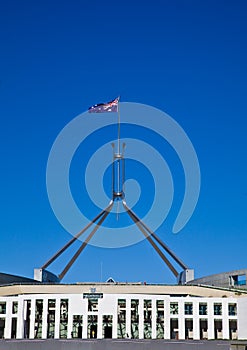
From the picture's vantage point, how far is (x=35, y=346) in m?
36.8

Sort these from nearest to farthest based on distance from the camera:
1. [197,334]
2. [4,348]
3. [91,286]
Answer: [4,348] < [197,334] < [91,286]

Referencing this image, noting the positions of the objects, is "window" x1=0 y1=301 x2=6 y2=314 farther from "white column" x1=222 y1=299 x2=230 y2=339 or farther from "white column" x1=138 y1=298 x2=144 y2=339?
"white column" x1=222 y1=299 x2=230 y2=339

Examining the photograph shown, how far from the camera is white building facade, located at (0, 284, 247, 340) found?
4156cm

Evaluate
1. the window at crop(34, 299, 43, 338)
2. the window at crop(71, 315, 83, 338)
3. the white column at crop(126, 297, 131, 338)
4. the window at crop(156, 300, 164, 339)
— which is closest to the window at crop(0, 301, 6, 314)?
the window at crop(34, 299, 43, 338)

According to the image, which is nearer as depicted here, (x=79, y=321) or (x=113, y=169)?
Result: (x=79, y=321)

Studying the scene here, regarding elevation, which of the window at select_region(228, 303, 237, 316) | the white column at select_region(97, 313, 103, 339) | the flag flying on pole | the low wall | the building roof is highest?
the flag flying on pole

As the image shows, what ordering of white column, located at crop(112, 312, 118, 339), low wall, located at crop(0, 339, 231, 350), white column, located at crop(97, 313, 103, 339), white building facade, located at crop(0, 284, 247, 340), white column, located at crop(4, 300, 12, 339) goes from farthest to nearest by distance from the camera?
white column, located at crop(4, 300, 12, 339) → white building facade, located at crop(0, 284, 247, 340) → white column, located at crop(112, 312, 118, 339) → white column, located at crop(97, 313, 103, 339) → low wall, located at crop(0, 339, 231, 350)

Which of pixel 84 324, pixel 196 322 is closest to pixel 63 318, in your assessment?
pixel 84 324

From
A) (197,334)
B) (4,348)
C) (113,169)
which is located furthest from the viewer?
(113,169)

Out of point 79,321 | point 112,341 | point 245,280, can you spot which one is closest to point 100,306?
point 79,321

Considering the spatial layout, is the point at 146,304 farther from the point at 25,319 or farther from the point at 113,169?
the point at 113,169

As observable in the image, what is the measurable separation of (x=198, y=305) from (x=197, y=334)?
2195 millimetres

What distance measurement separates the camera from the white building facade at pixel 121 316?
41562mm

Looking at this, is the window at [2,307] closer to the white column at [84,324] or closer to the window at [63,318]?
the window at [63,318]
